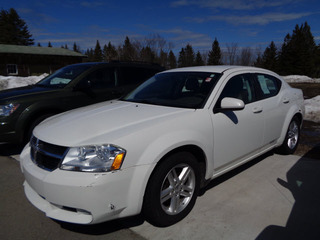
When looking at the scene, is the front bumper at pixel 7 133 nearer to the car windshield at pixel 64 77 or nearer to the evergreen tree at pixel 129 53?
the car windshield at pixel 64 77

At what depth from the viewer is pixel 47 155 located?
2439 mm

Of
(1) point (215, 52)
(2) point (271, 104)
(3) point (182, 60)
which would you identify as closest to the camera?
(2) point (271, 104)

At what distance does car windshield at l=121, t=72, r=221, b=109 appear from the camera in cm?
316

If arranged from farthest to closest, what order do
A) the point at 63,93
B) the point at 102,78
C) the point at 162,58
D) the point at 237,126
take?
the point at 162,58 → the point at 102,78 → the point at 63,93 → the point at 237,126

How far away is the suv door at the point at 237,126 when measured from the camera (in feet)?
9.81

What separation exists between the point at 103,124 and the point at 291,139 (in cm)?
360

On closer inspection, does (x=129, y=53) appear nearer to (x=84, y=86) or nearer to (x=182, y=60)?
(x=182, y=60)

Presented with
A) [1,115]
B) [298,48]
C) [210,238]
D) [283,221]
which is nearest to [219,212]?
[210,238]

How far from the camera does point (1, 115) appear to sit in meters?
4.54

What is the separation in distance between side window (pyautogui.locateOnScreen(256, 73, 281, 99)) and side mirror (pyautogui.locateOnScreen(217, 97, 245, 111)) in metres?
1.11

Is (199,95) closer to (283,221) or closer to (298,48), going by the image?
(283,221)

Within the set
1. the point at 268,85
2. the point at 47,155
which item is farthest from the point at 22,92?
the point at 268,85

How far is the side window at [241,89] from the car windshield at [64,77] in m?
3.56

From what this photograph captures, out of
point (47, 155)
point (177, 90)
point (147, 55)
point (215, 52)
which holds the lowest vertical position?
point (47, 155)
